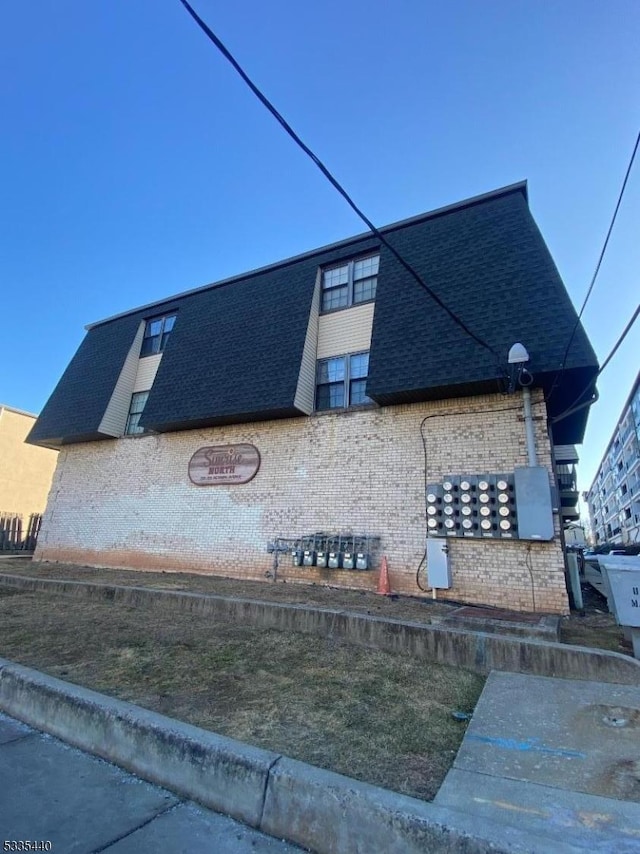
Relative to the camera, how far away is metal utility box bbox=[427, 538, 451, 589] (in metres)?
8.12

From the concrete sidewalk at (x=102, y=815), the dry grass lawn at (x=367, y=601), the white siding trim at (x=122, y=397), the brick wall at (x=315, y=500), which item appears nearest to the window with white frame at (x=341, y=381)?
the brick wall at (x=315, y=500)

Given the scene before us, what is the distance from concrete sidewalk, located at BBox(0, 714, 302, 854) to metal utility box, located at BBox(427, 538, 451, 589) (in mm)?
6484

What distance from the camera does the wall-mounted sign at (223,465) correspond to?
11.2m

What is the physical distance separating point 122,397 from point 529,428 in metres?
12.5

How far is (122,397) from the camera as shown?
47.3ft

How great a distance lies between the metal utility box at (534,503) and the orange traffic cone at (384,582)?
2654 millimetres

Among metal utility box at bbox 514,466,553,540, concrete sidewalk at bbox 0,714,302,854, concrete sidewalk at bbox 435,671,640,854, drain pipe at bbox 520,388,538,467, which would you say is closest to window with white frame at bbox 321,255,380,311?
drain pipe at bbox 520,388,538,467

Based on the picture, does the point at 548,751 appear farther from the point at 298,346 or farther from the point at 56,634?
the point at 298,346

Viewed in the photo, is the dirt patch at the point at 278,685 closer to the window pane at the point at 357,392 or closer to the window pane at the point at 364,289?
the window pane at the point at 357,392

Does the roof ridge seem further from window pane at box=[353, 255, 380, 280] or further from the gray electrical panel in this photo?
the gray electrical panel

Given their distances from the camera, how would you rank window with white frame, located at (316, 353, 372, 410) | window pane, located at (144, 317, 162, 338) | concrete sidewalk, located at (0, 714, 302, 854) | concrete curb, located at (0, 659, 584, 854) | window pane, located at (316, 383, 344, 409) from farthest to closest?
window pane, located at (144, 317, 162, 338) → window pane, located at (316, 383, 344, 409) → window with white frame, located at (316, 353, 372, 410) → concrete sidewalk, located at (0, 714, 302, 854) → concrete curb, located at (0, 659, 584, 854)

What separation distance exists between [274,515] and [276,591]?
236 cm

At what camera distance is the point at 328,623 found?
18.2 feet

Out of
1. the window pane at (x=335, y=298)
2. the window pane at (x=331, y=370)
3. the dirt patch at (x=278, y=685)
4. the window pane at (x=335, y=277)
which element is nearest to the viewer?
the dirt patch at (x=278, y=685)
